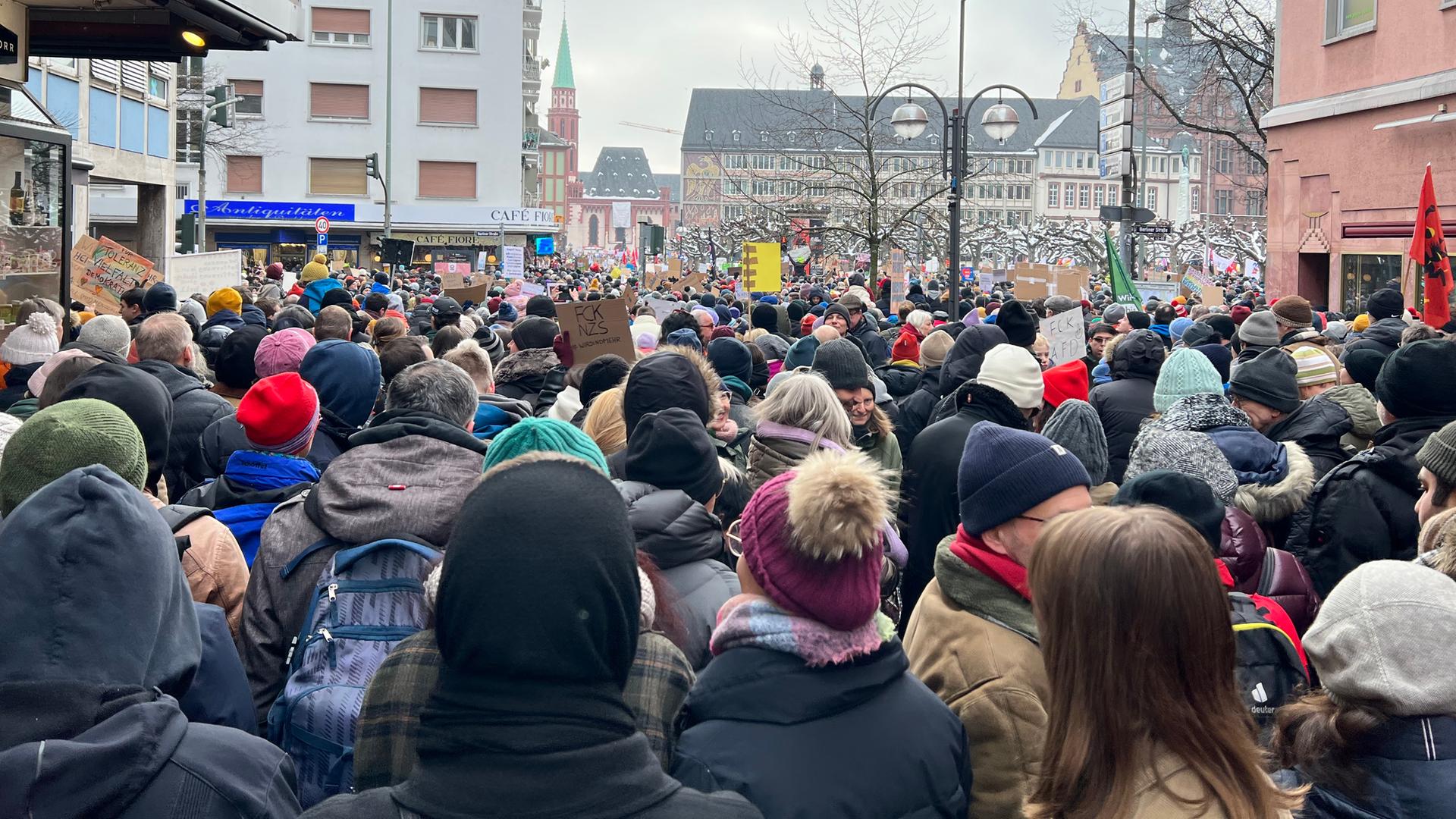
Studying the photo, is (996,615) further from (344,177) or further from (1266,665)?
(344,177)

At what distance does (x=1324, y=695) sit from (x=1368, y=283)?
19.7 metres

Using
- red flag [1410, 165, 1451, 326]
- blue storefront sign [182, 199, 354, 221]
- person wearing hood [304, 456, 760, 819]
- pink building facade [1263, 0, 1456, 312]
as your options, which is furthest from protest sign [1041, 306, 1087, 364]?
blue storefront sign [182, 199, 354, 221]

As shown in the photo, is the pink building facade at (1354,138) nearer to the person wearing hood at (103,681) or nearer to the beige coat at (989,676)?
the beige coat at (989,676)

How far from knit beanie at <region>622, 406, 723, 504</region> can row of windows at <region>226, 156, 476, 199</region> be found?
5565 centimetres

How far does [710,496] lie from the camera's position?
425cm

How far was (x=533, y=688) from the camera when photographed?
184 centimetres

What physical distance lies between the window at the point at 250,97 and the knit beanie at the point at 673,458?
57.7m

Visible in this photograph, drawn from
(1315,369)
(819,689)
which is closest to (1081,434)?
(819,689)

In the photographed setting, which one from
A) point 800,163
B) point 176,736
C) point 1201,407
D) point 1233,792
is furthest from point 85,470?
point 800,163

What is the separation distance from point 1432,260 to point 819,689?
9.20 meters

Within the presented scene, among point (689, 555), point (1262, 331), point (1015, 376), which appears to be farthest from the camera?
point (1262, 331)

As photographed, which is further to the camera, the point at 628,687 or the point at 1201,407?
the point at 1201,407

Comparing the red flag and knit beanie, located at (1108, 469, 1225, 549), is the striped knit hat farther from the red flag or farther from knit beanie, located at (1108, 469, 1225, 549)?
knit beanie, located at (1108, 469, 1225, 549)

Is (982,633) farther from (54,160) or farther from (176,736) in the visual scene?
(54,160)
